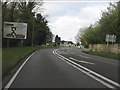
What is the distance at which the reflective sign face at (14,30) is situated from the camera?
61.9 metres

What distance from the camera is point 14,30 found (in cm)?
6538

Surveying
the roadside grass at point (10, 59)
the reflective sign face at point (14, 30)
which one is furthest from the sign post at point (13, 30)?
the roadside grass at point (10, 59)

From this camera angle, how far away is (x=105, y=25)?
7888 cm

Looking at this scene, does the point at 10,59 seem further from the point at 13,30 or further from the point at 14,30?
the point at 14,30

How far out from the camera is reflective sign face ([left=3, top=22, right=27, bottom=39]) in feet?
203

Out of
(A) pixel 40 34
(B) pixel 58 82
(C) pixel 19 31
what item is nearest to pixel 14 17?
(C) pixel 19 31

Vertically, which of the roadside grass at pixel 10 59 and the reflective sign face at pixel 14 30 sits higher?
the reflective sign face at pixel 14 30

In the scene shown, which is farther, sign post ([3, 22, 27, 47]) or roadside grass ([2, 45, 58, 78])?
sign post ([3, 22, 27, 47])

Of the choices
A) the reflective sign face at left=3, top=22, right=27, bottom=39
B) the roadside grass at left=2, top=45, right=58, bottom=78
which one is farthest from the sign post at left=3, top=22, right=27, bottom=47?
the roadside grass at left=2, top=45, right=58, bottom=78

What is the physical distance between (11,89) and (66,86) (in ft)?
6.15

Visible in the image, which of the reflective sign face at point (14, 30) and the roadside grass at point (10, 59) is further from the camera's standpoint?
the reflective sign face at point (14, 30)

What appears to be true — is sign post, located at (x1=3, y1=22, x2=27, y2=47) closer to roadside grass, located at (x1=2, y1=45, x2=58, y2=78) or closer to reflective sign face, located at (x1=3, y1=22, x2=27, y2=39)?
reflective sign face, located at (x1=3, y1=22, x2=27, y2=39)

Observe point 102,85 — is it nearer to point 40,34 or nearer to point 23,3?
point 23,3

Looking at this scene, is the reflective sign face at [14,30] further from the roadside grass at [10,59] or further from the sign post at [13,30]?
the roadside grass at [10,59]
